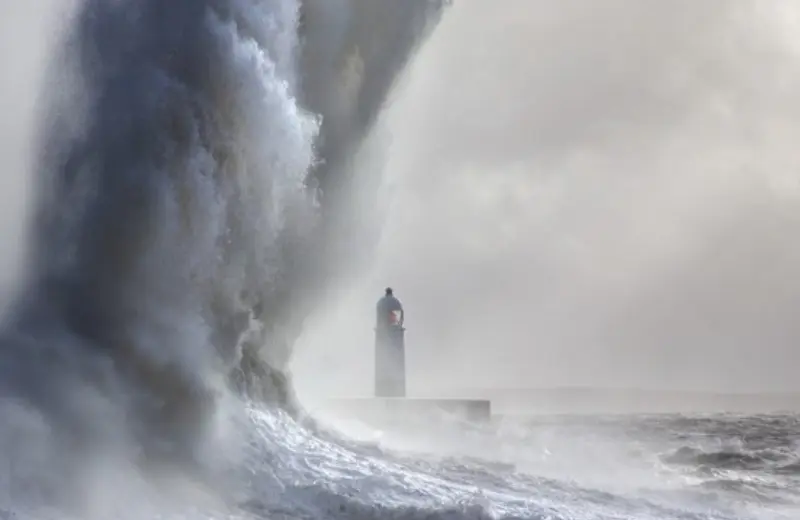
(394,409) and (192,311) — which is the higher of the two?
(192,311)

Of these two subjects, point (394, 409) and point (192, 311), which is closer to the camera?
point (192, 311)

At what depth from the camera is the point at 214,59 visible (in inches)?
437

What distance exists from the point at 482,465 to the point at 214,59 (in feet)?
20.2

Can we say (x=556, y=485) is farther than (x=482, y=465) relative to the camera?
No

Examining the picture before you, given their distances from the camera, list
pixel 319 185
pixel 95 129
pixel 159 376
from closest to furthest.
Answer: pixel 159 376 < pixel 95 129 < pixel 319 185

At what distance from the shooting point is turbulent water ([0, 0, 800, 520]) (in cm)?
841

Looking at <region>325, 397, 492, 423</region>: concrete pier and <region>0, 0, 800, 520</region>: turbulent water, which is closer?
<region>0, 0, 800, 520</region>: turbulent water

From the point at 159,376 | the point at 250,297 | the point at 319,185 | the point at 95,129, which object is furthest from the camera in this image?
the point at 319,185

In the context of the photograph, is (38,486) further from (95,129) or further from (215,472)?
(95,129)

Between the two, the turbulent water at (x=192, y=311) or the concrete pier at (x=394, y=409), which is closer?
the turbulent water at (x=192, y=311)

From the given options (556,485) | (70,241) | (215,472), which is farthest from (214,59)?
(556,485)

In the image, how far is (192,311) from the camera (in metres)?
10.3

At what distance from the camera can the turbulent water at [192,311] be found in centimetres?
841

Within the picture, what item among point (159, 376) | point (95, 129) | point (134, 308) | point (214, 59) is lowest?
point (159, 376)
